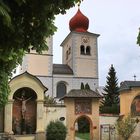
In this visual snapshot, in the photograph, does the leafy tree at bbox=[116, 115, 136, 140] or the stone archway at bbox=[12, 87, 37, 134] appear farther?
the leafy tree at bbox=[116, 115, 136, 140]

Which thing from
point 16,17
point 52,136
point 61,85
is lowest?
point 52,136

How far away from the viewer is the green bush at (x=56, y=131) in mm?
31734

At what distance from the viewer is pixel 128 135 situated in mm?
33906

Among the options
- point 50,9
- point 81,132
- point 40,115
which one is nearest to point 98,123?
point 40,115

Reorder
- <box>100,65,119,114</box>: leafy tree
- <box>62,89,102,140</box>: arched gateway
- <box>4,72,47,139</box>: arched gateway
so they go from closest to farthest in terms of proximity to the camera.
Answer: <box>4,72,47,139</box>: arched gateway < <box>62,89,102,140</box>: arched gateway < <box>100,65,119,114</box>: leafy tree

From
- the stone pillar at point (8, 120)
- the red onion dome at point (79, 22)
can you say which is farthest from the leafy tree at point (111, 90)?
the stone pillar at point (8, 120)

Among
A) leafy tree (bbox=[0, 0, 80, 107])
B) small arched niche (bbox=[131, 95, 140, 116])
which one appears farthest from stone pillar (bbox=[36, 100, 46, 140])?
leafy tree (bbox=[0, 0, 80, 107])

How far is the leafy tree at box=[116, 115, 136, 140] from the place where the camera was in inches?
1330

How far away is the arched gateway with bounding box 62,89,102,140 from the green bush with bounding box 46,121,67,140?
1.81 m

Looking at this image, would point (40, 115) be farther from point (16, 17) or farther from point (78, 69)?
point (78, 69)

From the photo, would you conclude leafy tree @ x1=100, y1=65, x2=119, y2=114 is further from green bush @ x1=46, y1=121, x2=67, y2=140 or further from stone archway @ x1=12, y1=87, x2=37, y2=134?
green bush @ x1=46, y1=121, x2=67, y2=140

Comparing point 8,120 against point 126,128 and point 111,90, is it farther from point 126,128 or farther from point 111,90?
point 111,90

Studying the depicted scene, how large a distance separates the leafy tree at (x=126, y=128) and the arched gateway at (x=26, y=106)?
6.25 meters

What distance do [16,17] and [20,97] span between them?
87.6 feet
